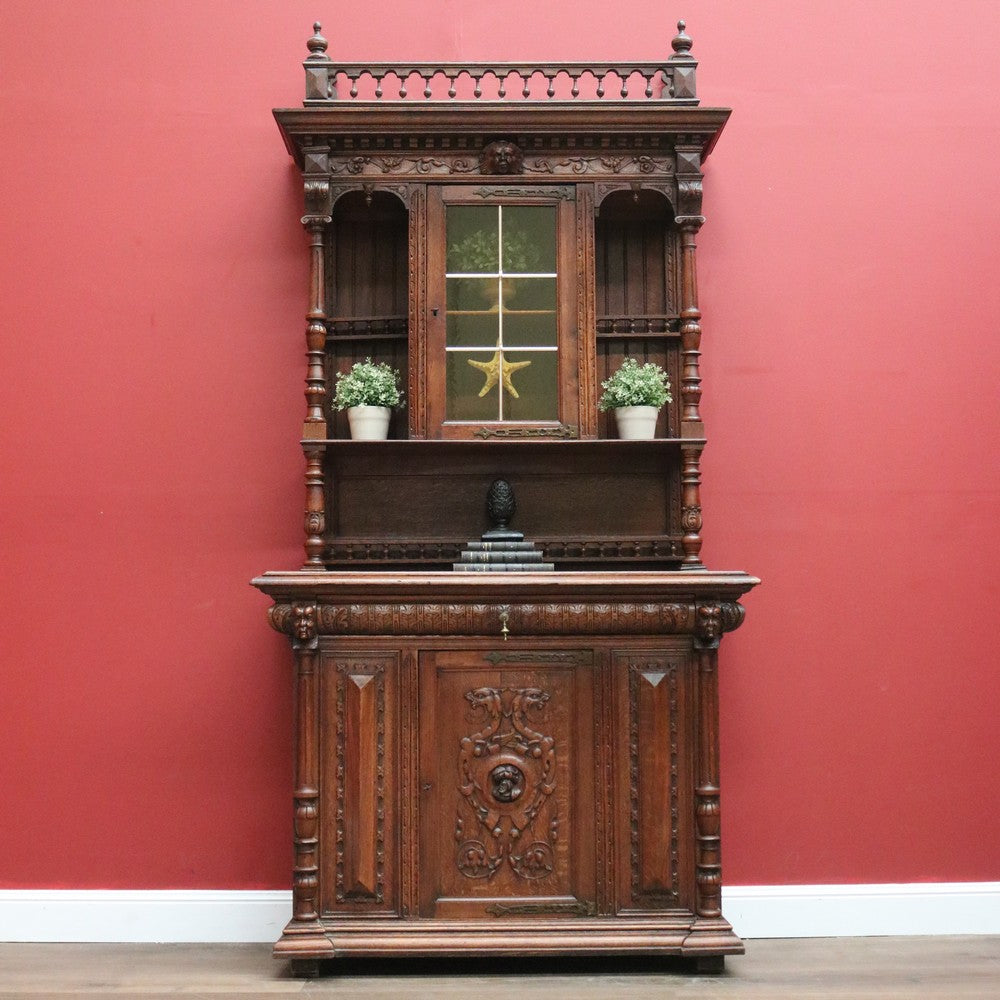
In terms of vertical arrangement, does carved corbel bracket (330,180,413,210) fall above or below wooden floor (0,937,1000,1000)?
above

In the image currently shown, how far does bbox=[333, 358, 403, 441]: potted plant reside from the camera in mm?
3375

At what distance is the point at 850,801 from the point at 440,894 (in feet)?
4.93

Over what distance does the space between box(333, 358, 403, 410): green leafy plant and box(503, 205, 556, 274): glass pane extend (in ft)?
1.83

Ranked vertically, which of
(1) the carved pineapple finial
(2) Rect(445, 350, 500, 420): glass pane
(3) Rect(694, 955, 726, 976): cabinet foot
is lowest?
(3) Rect(694, 955, 726, 976): cabinet foot

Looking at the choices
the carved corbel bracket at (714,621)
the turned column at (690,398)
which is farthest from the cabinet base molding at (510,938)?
the turned column at (690,398)

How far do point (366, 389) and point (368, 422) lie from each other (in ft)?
0.36

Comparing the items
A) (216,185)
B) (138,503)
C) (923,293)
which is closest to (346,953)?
(138,503)

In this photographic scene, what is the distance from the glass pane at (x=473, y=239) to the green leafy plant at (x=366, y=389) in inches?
16.8

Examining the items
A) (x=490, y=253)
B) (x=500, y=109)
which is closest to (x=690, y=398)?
(x=490, y=253)

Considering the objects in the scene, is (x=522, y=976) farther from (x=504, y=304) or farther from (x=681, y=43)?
(x=681, y=43)

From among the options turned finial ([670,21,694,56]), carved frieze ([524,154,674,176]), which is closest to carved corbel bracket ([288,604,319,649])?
carved frieze ([524,154,674,176])

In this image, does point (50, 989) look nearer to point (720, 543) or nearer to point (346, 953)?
point (346, 953)

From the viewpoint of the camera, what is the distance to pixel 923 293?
366cm

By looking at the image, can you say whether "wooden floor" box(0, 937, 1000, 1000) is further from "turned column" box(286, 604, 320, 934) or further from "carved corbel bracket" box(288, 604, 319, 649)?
"carved corbel bracket" box(288, 604, 319, 649)
